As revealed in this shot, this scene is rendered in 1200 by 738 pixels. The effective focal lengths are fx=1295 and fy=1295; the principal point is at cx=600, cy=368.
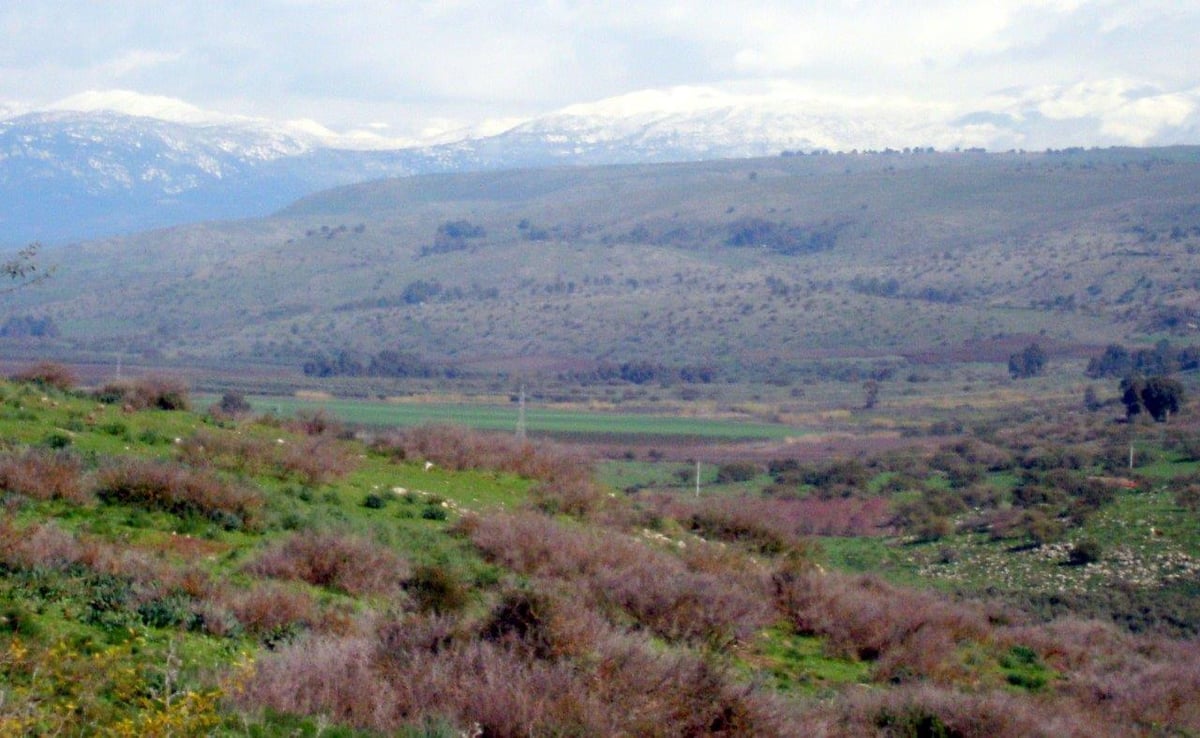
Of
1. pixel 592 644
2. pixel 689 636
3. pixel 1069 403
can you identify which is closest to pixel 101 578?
pixel 592 644

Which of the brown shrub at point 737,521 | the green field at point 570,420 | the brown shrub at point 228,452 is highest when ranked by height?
the brown shrub at point 228,452

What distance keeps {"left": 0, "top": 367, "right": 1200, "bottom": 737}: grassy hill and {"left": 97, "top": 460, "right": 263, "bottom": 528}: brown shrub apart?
30mm

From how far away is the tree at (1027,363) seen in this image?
6300 centimetres

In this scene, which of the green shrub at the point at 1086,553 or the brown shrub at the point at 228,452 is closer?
the brown shrub at the point at 228,452

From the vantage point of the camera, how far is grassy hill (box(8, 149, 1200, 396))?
77.1 metres

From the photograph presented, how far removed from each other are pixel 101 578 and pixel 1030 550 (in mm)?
21175

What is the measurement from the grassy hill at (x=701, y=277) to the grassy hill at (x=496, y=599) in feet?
143

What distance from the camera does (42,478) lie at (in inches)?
537

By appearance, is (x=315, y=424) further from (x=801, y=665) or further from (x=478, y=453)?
(x=801, y=665)

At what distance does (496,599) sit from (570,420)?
41074mm

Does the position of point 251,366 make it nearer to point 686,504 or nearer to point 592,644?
point 686,504

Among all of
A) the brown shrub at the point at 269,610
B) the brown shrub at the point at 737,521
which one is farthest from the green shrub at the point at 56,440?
the brown shrub at the point at 737,521

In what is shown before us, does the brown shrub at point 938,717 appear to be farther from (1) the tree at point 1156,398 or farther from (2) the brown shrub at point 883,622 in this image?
(1) the tree at point 1156,398

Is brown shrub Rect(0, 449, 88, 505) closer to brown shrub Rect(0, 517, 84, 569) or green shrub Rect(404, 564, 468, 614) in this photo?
brown shrub Rect(0, 517, 84, 569)
